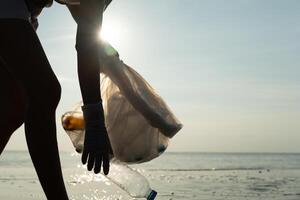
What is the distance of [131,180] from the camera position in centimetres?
377

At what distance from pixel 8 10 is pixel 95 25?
1.42 feet

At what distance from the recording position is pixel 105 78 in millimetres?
3328

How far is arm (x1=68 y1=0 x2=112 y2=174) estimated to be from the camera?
95.4 inches

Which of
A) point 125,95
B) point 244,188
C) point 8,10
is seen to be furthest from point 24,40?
point 244,188

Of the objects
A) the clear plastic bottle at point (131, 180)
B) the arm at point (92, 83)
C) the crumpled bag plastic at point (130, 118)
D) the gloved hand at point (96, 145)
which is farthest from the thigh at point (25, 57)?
the clear plastic bottle at point (131, 180)

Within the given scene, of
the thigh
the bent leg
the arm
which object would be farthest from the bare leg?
the bent leg

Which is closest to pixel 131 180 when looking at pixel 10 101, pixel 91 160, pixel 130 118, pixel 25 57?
pixel 130 118

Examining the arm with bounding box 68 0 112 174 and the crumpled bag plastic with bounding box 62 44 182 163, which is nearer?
the arm with bounding box 68 0 112 174

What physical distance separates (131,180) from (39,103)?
4.57 feet

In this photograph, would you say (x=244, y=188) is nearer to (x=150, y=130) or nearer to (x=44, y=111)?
(x=150, y=130)

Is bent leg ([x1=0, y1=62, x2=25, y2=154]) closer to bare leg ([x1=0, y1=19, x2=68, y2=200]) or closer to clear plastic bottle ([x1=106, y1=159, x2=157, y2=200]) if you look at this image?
bare leg ([x1=0, y1=19, x2=68, y2=200])

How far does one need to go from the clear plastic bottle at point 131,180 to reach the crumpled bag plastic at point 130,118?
0.18 metres

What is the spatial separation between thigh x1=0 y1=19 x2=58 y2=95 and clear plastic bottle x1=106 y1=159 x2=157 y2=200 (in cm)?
94

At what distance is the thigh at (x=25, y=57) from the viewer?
99.6 inches
